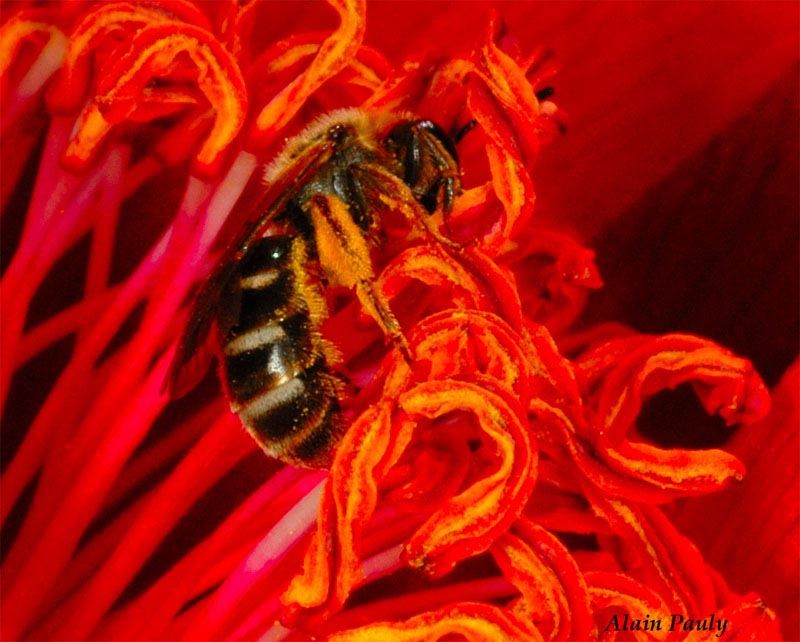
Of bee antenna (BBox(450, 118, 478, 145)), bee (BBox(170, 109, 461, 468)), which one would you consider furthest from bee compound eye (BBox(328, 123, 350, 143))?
bee antenna (BBox(450, 118, 478, 145))

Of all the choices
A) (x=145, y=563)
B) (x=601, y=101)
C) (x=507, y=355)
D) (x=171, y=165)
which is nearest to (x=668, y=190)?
(x=601, y=101)

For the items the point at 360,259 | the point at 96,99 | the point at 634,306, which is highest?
the point at 96,99

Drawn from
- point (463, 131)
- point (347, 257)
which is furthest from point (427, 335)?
point (463, 131)

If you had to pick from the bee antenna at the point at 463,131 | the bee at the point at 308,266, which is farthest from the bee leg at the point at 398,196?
the bee antenna at the point at 463,131

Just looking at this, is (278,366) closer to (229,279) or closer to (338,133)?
(229,279)

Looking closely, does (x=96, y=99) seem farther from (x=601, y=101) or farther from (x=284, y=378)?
(x=601, y=101)

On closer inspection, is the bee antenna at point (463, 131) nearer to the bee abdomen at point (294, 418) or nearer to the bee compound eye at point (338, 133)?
the bee compound eye at point (338, 133)
